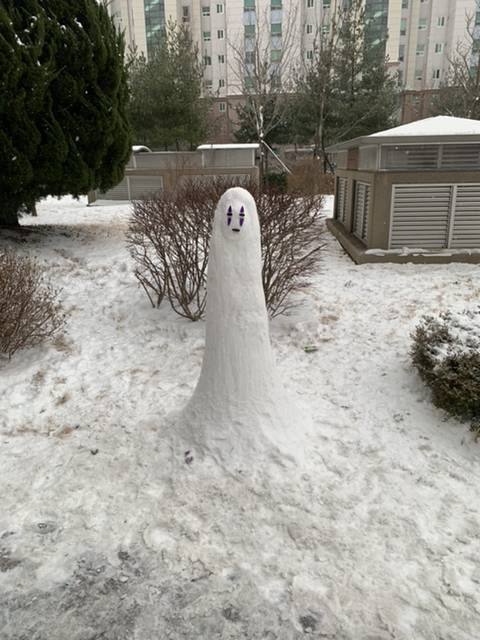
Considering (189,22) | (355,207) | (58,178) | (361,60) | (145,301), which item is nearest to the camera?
(145,301)

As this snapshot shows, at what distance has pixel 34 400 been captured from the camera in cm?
473

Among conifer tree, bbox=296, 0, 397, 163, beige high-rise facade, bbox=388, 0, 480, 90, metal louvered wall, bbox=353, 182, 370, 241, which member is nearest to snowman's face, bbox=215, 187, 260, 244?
metal louvered wall, bbox=353, 182, 370, 241

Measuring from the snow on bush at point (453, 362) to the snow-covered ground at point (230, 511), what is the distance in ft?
0.61

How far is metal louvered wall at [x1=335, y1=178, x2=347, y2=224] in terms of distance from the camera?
12188 mm

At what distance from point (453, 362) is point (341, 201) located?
372 inches

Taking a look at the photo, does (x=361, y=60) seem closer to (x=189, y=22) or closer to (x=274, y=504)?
(x=189, y=22)

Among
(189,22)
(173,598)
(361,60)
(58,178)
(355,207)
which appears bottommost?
(173,598)

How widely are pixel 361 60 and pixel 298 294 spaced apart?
23.6 meters

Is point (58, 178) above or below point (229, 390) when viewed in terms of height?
above

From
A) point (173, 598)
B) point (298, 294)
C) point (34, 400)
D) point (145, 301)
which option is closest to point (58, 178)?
point (145, 301)

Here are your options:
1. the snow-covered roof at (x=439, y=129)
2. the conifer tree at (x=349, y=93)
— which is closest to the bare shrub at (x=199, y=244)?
the snow-covered roof at (x=439, y=129)

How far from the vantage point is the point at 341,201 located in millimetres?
12828

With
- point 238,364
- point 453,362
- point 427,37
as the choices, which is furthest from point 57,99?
point 427,37

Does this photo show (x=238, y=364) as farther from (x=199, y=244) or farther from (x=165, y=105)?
(x=165, y=105)
